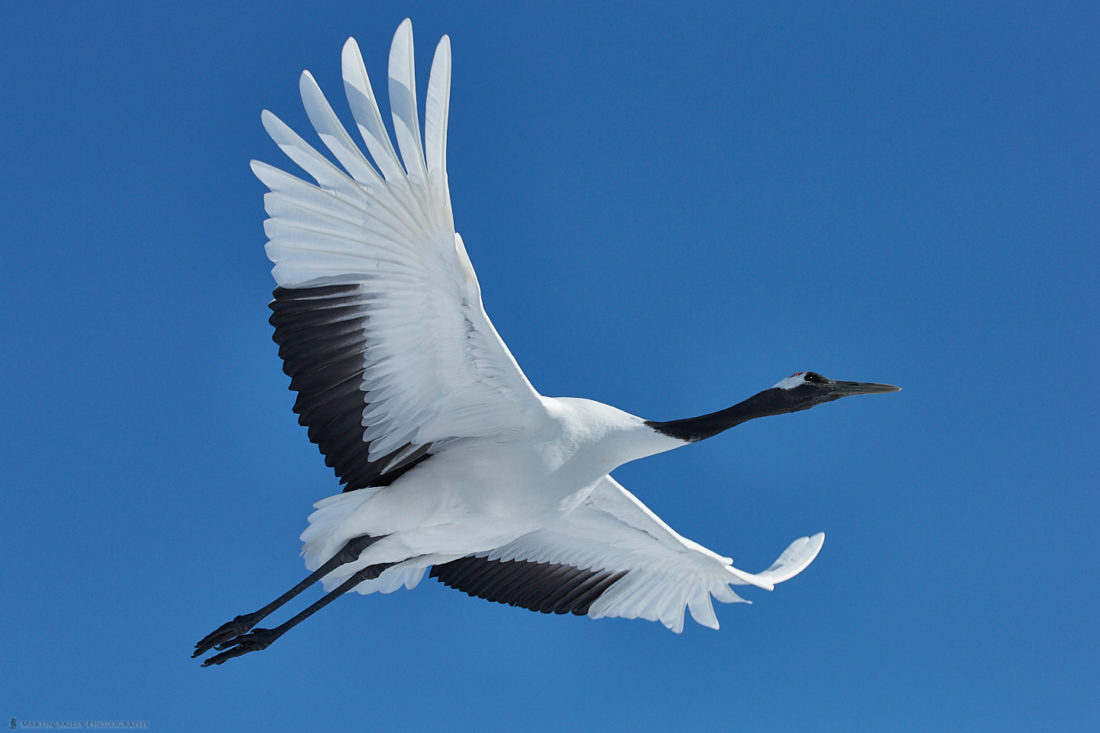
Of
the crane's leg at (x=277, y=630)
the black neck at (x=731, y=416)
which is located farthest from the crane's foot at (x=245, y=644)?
the black neck at (x=731, y=416)

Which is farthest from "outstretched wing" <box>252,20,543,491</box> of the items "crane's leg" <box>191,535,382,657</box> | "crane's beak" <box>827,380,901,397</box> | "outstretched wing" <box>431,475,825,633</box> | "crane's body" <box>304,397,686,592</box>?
"crane's beak" <box>827,380,901,397</box>

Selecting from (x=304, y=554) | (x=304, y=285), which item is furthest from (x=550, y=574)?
(x=304, y=285)

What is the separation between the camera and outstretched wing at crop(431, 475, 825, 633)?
27.5 ft

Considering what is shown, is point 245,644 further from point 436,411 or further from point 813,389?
point 813,389

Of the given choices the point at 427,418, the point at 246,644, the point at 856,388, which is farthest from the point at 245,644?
the point at 856,388

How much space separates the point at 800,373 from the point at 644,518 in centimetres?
185

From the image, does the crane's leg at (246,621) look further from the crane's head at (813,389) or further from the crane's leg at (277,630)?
the crane's head at (813,389)

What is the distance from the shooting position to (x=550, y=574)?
8.70m

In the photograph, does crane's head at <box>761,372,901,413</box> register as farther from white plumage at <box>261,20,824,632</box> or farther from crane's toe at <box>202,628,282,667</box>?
crane's toe at <box>202,628,282,667</box>

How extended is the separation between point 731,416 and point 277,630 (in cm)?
406

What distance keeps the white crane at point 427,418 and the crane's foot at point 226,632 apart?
14 millimetres

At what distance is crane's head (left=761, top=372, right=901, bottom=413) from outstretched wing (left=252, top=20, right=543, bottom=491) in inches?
86.0

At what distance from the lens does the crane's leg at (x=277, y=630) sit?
23.8 ft

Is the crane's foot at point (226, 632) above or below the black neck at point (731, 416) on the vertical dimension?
below
